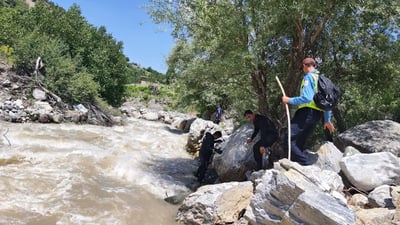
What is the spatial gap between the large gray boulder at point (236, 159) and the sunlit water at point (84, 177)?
0.96 meters

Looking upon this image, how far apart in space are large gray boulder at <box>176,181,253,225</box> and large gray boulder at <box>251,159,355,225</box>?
0.75m

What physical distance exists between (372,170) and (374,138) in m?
1.68

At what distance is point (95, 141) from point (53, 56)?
7.48 m

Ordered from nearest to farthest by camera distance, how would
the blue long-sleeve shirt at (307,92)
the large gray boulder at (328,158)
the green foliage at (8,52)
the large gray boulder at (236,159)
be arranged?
the blue long-sleeve shirt at (307,92)
the large gray boulder at (328,158)
the large gray boulder at (236,159)
the green foliage at (8,52)

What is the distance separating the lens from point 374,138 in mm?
7172

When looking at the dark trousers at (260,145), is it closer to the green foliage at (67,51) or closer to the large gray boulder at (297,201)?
the large gray boulder at (297,201)

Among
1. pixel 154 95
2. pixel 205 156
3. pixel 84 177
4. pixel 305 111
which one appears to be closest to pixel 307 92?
pixel 305 111

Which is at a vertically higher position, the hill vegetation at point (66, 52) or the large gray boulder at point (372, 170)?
the hill vegetation at point (66, 52)

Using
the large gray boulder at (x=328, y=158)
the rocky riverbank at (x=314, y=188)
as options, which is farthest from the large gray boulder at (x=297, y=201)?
the large gray boulder at (x=328, y=158)

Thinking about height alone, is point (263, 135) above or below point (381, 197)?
above

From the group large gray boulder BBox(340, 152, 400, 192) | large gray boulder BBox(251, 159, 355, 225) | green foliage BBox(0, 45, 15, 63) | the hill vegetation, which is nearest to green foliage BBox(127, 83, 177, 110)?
the hill vegetation

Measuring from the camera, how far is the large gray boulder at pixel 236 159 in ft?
26.6

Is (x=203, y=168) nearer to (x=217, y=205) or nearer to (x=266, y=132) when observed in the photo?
(x=266, y=132)

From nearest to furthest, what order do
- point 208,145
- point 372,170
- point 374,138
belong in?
point 372,170 → point 374,138 → point 208,145
